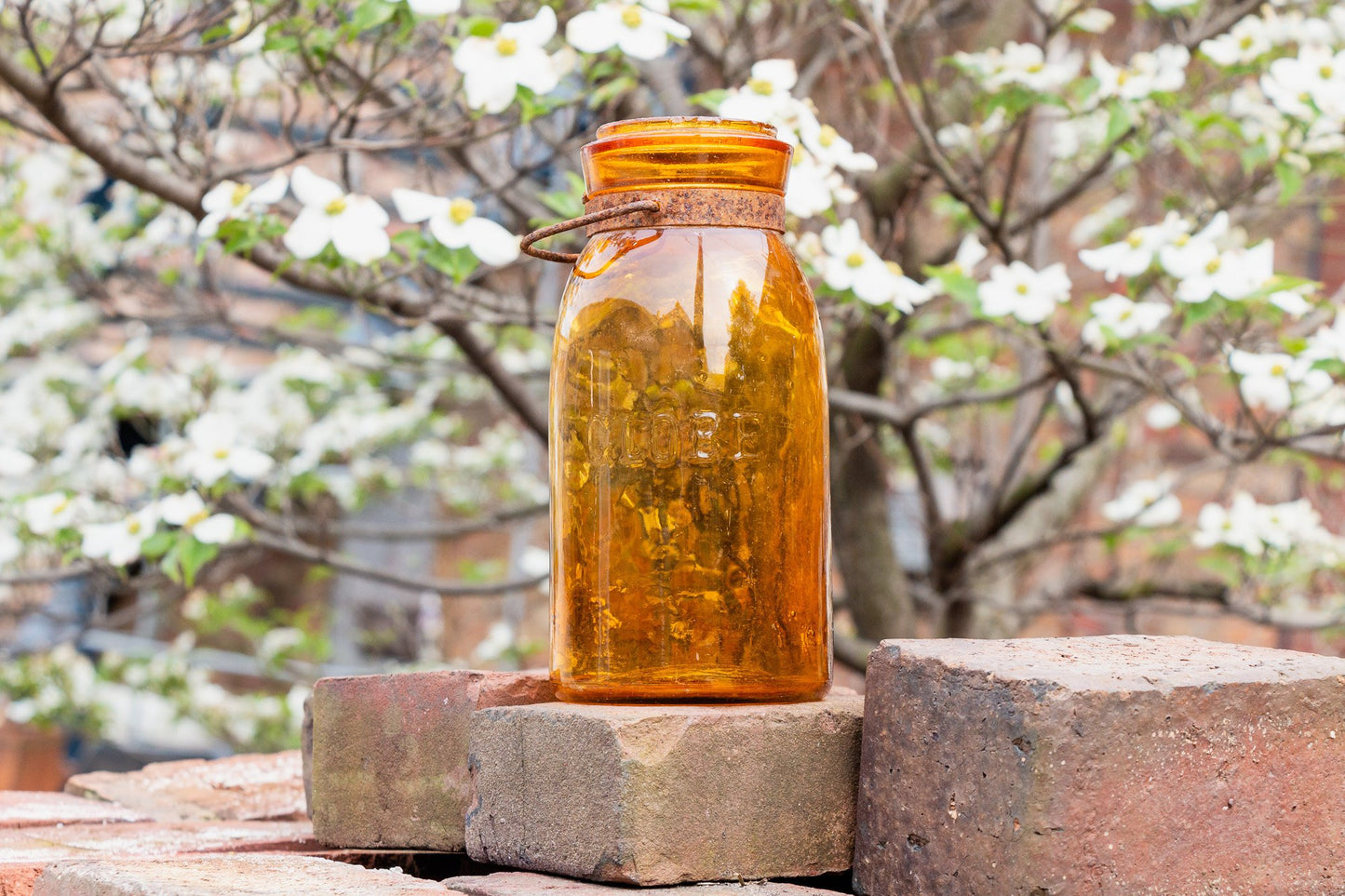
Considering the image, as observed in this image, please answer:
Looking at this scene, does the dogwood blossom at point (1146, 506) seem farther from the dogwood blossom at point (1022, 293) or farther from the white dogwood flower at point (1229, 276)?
the white dogwood flower at point (1229, 276)

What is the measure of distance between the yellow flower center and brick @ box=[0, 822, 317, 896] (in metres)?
0.86

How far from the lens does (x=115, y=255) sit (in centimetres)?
421

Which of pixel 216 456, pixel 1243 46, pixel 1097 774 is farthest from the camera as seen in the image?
pixel 1243 46

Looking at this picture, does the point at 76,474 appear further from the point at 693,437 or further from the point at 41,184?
the point at 693,437

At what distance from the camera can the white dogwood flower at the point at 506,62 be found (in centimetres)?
213

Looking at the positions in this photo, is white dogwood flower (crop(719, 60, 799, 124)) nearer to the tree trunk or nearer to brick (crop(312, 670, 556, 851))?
brick (crop(312, 670, 556, 851))

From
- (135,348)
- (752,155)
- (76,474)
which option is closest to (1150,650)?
(752,155)

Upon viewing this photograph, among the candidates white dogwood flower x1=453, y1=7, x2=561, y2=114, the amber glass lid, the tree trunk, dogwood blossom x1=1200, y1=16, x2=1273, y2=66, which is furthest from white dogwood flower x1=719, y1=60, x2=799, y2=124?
the tree trunk

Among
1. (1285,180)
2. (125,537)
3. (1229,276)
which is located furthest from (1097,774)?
(125,537)

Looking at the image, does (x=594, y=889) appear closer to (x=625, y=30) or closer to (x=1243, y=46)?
(x=625, y=30)

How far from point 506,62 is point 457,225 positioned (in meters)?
0.25

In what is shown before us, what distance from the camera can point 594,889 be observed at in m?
1.26

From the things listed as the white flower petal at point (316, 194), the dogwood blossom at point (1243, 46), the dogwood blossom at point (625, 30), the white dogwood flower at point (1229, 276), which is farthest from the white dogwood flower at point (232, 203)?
the dogwood blossom at point (1243, 46)

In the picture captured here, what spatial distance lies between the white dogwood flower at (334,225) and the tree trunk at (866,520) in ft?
5.75
